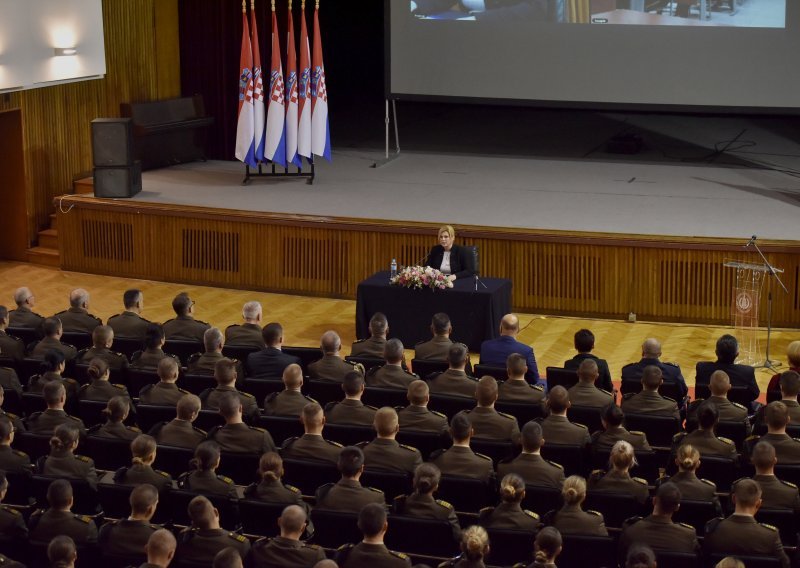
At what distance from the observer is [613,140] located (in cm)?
1678

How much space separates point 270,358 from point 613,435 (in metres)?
2.50

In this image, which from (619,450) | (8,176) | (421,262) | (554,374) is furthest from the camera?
(8,176)

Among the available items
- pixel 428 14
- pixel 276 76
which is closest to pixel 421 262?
pixel 276 76

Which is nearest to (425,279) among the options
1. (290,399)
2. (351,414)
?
(290,399)

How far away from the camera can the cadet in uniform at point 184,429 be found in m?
6.82

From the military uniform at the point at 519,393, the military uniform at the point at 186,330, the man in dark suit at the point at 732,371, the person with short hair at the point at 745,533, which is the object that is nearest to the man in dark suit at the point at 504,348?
the military uniform at the point at 519,393

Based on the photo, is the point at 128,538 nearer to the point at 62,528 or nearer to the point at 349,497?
the point at 62,528

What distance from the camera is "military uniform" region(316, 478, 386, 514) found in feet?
19.3

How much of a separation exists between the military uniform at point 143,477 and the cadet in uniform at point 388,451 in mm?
1046

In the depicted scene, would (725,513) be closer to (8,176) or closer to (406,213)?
(406,213)

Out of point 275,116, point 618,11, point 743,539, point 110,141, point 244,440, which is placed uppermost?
point 618,11

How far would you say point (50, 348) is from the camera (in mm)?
8523

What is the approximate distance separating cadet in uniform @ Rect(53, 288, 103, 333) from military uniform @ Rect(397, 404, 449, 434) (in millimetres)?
3159

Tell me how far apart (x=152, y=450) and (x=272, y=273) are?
22.3ft
